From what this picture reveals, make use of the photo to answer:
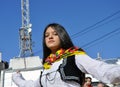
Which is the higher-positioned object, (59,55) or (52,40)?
(52,40)

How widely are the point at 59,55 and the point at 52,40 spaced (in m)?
0.17

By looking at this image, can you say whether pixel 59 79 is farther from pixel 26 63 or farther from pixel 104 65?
pixel 26 63

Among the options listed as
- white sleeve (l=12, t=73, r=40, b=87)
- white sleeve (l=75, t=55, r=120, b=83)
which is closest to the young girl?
white sleeve (l=75, t=55, r=120, b=83)

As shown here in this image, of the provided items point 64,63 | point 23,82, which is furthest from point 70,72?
point 23,82

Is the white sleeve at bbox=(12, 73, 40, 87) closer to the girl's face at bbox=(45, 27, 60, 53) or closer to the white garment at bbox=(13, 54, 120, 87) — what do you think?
the white garment at bbox=(13, 54, 120, 87)

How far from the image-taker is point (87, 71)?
3732mm

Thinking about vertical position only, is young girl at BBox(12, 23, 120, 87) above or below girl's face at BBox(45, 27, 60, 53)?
below

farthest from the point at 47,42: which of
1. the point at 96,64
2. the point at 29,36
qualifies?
the point at 29,36

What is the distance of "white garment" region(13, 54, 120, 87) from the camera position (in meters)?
3.49

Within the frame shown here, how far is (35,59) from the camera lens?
28188mm

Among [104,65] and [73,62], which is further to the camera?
[73,62]

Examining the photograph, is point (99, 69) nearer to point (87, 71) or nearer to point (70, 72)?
point (87, 71)

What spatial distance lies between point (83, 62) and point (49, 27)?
0.59 meters

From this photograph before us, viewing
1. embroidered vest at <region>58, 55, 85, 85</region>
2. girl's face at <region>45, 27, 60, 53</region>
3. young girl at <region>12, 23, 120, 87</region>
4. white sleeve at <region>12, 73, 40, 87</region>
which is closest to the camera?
young girl at <region>12, 23, 120, 87</region>
